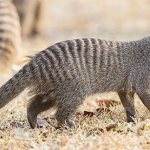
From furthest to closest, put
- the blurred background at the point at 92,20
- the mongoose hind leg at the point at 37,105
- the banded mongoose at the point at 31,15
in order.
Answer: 1. the blurred background at the point at 92,20
2. the banded mongoose at the point at 31,15
3. the mongoose hind leg at the point at 37,105

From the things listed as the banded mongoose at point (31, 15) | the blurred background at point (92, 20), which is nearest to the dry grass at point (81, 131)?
the banded mongoose at point (31, 15)

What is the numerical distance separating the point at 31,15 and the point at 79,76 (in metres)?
7.95

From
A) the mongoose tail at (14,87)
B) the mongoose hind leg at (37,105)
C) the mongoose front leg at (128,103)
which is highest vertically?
the mongoose tail at (14,87)

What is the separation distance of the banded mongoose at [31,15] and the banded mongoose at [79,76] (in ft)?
23.2

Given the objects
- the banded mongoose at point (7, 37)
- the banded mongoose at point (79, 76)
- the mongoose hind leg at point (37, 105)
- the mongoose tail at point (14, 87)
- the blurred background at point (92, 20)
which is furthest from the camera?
the blurred background at point (92, 20)

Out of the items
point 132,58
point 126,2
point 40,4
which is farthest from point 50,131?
point 126,2

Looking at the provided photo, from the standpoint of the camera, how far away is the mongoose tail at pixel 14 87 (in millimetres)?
4922

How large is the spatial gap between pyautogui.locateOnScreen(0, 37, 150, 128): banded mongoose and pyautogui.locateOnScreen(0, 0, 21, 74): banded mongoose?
3.11 meters

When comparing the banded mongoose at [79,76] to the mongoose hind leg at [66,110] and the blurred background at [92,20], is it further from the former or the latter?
the blurred background at [92,20]

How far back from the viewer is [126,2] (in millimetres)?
15188

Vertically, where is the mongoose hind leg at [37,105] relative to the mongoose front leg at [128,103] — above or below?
above

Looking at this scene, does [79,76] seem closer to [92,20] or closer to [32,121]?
[32,121]

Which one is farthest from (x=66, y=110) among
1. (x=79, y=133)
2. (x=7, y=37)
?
(x=7, y=37)

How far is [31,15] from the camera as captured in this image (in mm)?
12945
